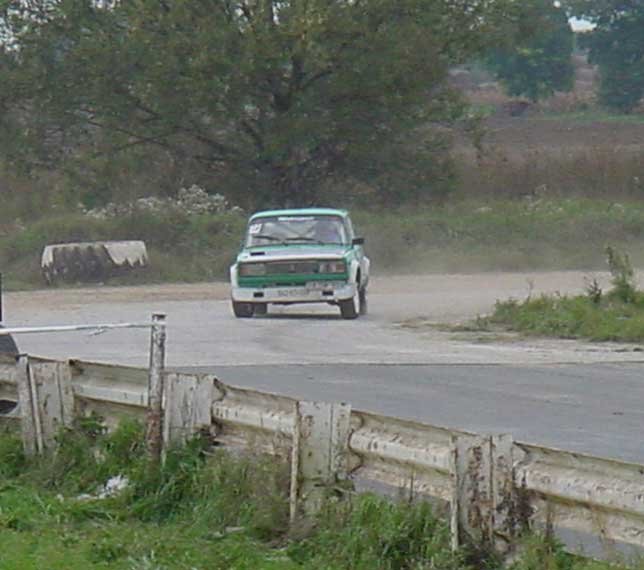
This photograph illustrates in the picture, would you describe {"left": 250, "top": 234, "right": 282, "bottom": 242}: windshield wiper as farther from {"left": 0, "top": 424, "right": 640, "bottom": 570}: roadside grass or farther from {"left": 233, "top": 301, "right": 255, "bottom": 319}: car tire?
{"left": 0, "top": 424, "right": 640, "bottom": 570}: roadside grass

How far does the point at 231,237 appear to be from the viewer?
131 feet

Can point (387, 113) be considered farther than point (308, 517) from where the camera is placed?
Yes

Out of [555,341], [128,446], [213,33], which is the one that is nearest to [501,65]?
[213,33]

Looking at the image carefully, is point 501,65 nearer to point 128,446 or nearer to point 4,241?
point 4,241

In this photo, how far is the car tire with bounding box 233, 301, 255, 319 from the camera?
86.9 feet

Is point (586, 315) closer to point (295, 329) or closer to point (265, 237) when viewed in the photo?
point (295, 329)

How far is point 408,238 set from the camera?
136 ft

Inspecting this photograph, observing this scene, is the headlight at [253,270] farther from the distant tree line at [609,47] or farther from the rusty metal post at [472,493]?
the distant tree line at [609,47]

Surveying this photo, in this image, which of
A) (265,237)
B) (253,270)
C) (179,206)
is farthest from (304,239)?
(179,206)

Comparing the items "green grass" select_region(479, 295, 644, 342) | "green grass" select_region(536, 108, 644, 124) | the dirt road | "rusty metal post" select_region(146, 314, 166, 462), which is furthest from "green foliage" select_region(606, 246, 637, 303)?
"green grass" select_region(536, 108, 644, 124)

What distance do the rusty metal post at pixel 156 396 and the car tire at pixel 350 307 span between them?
52.2 ft

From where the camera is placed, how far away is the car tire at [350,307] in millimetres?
26188

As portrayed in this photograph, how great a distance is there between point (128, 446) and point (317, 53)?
2843 cm

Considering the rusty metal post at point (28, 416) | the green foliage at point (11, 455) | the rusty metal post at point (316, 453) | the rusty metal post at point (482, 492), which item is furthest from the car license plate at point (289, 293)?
the rusty metal post at point (482, 492)
